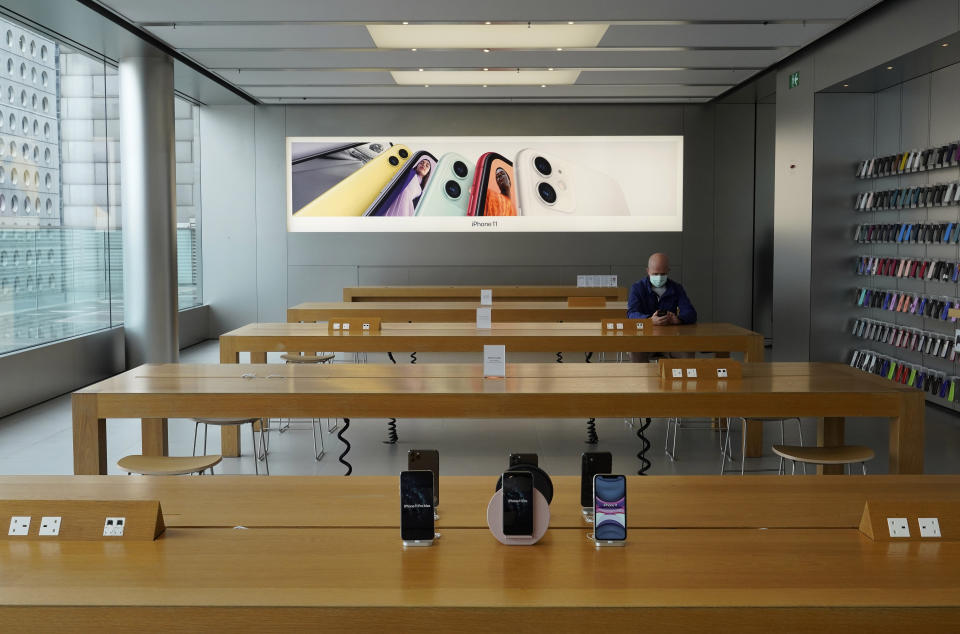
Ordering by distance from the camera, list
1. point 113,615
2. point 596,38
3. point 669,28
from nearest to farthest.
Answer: point 113,615 < point 669,28 < point 596,38

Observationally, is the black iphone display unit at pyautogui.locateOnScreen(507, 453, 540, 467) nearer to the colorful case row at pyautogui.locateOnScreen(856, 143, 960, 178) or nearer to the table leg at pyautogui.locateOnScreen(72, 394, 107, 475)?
the table leg at pyautogui.locateOnScreen(72, 394, 107, 475)

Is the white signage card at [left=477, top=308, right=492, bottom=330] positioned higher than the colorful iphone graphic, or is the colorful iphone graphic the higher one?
the colorful iphone graphic

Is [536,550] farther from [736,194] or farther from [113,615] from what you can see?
[736,194]

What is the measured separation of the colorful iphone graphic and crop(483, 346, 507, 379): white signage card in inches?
310

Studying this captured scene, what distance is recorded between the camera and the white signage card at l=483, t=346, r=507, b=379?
4.32m

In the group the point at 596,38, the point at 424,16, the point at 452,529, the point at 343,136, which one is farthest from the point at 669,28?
the point at 452,529

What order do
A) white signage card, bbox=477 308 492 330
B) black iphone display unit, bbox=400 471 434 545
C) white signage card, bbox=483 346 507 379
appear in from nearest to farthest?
black iphone display unit, bbox=400 471 434 545
white signage card, bbox=483 346 507 379
white signage card, bbox=477 308 492 330

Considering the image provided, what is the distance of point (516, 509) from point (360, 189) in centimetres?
1027

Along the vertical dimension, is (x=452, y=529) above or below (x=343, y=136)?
below

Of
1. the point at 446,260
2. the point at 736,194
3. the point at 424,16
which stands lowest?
the point at 446,260

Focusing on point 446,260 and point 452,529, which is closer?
point 452,529

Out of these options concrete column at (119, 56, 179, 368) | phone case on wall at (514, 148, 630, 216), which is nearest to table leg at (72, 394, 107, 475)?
concrete column at (119, 56, 179, 368)

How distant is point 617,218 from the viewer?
1209 cm

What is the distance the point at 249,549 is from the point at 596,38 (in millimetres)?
6913
